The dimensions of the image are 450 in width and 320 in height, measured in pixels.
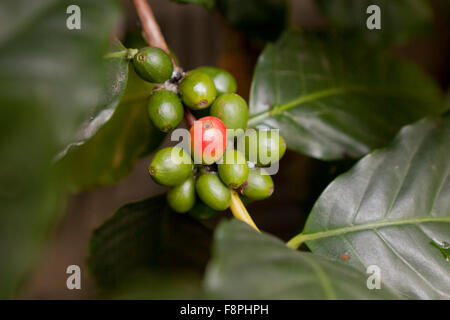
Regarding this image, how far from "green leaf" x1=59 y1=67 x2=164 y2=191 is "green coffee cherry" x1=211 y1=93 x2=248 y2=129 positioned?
357 millimetres

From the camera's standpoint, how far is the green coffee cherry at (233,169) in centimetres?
61

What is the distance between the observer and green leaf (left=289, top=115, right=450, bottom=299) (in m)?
0.65

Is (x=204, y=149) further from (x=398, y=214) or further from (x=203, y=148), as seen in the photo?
(x=398, y=214)

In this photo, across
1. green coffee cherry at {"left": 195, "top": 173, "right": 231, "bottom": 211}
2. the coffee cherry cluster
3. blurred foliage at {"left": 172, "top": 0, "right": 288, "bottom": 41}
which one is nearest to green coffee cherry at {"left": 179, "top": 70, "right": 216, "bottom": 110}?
the coffee cherry cluster

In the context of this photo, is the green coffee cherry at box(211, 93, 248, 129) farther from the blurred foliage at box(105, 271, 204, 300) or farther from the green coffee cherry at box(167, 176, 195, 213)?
the blurred foliage at box(105, 271, 204, 300)

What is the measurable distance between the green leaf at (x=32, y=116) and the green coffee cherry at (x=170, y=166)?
0.84 feet

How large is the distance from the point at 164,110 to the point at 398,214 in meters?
0.45

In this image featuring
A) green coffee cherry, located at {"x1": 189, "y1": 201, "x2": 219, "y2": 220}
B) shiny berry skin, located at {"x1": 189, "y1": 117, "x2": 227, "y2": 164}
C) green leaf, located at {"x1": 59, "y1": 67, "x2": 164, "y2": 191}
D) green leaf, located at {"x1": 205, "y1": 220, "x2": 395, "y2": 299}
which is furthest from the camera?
green leaf, located at {"x1": 59, "y1": 67, "x2": 164, "y2": 191}

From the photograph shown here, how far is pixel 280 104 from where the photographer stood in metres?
0.87

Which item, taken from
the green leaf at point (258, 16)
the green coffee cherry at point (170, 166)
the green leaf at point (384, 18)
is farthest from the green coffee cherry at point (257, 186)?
the green leaf at point (384, 18)

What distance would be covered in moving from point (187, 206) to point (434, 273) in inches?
16.6

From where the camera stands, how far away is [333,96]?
36.6 inches
